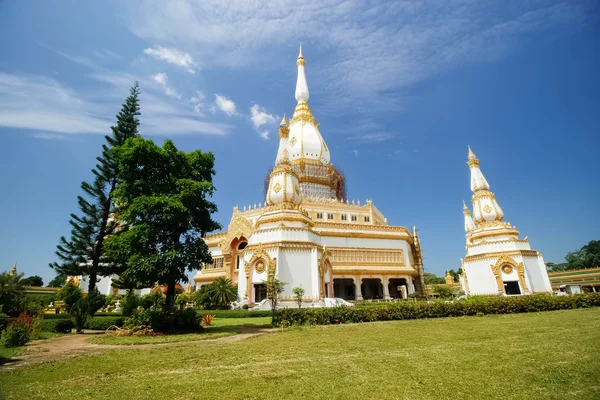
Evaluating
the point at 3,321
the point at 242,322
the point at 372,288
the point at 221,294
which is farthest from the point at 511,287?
the point at 3,321

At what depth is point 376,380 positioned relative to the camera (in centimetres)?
545

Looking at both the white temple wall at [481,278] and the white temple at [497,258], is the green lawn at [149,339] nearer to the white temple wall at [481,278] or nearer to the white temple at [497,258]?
the white temple wall at [481,278]

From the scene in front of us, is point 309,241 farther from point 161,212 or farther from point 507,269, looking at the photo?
point 507,269

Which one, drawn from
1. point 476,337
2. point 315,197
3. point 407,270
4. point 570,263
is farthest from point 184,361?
point 570,263

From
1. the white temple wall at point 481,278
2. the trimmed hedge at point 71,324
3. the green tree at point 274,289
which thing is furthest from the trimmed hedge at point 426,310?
the white temple wall at point 481,278

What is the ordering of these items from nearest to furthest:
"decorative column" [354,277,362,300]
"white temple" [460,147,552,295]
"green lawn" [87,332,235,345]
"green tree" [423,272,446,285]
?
"green lawn" [87,332,235,345]
"white temple" [460,147,552,295]
"decorative column" [354,277,362,300]
"green tree" [423,272,446,285]

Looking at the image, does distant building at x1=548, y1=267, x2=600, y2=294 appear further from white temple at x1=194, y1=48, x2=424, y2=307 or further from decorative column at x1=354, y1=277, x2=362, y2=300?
decorative column at x1=354, y1=277, x2=362, y2=300

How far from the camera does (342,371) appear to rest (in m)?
6.09

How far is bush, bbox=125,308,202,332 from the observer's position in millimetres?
12578

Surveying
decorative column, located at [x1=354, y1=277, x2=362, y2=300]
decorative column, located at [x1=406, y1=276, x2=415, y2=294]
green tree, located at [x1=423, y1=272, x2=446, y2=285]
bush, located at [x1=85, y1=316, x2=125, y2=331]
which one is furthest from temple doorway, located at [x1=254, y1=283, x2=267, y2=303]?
green tree, located at [x1=423, y1=272, x2=446, y2=285]

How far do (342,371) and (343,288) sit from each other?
3117cm

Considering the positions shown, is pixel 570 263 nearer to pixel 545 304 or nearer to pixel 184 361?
pixel 545 304

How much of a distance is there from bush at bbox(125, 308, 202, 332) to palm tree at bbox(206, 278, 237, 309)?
432 inches

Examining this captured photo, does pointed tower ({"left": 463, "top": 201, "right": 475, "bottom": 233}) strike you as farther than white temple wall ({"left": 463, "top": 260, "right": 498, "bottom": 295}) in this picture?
Yes
